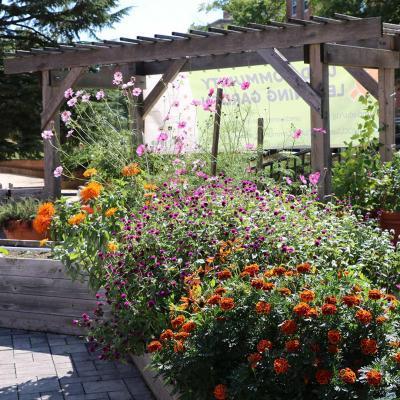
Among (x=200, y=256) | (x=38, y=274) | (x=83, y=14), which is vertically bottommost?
(x=38, y=274)

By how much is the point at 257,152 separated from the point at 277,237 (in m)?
3.88

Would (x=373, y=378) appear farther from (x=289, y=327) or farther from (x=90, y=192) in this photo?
(x=90, y=192)

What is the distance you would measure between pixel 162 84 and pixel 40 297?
503cm

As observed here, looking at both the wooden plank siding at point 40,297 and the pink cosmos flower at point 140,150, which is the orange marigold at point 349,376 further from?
the pink cosmos flower at point 140,150

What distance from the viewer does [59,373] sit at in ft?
14.6

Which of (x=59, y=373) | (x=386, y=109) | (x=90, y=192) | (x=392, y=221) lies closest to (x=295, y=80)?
(x=386, y=109)

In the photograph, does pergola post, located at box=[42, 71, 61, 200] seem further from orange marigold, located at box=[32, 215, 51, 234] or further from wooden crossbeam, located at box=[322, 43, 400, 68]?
orange marigold, located at box=[32, 215, 51, 234]

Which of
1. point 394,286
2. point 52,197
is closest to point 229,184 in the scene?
point 394,286

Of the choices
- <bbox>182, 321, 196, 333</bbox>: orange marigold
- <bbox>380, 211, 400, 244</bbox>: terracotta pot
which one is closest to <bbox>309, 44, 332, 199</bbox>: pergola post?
<bbox>380, 211, 400, 244</bbox>: terracotta pot

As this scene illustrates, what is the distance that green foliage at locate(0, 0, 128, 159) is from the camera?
56.2 ft

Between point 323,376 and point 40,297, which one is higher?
point 323,376

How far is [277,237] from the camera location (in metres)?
3.67

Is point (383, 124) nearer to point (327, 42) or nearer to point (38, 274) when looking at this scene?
point (327, 42)

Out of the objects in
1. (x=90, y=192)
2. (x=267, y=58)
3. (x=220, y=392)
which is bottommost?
(x=220, y=392)
